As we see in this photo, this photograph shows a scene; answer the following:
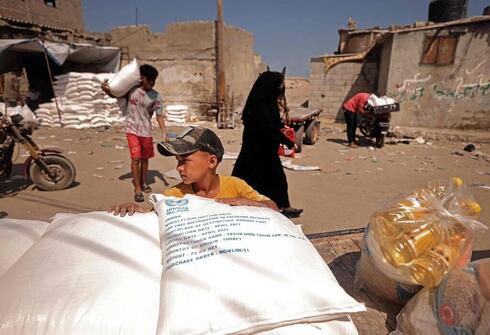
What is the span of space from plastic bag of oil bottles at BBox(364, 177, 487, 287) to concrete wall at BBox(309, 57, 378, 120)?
9874mm

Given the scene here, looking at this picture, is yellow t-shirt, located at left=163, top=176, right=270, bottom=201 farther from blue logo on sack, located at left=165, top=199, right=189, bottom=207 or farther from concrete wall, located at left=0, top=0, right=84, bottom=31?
concrete wall, located at left=0, top=0, right=84, bottom=31

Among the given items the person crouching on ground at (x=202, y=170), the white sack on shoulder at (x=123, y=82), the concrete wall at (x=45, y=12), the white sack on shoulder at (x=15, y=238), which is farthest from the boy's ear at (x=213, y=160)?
the concrete wall at (x=45, y=12)

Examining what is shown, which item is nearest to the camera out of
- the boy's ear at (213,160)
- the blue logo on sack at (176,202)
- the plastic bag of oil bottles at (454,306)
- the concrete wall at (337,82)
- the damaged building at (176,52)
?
the plastic bag of oil bottles at (454,306)

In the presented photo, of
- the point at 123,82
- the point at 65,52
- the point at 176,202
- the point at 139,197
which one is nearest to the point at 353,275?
the point at 176,202

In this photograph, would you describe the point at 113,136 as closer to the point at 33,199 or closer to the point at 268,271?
the point at 33,199

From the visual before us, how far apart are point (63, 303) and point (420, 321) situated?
0.97 m

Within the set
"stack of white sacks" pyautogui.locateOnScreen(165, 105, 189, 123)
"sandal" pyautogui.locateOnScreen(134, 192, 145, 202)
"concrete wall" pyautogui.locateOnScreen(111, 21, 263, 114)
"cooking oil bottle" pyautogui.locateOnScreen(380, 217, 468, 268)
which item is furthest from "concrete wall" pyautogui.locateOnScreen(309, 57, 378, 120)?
"cooking oil bottle" pyautogui.locateOnScreen(380, 217, 468, 268)

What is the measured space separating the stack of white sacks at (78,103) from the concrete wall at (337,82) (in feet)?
21.6

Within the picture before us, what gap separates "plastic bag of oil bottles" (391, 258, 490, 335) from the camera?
676mm

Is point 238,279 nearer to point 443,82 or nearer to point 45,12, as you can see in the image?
point 443,82

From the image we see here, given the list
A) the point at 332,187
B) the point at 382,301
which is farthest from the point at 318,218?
the point at 382,301

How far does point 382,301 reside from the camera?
1061mm

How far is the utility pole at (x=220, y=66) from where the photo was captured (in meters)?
8.62

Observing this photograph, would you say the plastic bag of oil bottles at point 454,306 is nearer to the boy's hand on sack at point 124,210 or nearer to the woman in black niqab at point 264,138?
the boy's hand on sack at point 124,210
